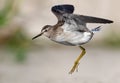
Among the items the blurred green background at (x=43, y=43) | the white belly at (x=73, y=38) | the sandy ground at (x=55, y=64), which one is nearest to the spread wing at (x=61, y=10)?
the white belly at (x=73, y=38)

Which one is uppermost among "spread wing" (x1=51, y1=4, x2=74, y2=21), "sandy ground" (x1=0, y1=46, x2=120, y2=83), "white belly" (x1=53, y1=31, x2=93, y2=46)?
"spread wing" (x1=51, y1=4, x2=74, y2=21)

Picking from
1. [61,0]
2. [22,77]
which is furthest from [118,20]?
[22,77]

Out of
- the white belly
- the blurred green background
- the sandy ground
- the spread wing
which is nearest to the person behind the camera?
the white belly

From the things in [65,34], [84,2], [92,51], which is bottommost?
[92,51]

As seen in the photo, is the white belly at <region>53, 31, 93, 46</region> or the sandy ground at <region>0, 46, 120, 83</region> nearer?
the white belly at <region>53, 31, 93, 46</region>

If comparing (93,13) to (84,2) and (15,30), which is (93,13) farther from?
(15,30)

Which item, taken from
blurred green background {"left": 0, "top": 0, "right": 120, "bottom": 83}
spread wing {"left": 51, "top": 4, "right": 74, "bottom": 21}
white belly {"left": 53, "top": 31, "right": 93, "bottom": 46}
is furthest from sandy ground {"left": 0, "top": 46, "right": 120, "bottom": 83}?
white belly {"left": 53, "top": 31, "right": 93, "bottom": 46}

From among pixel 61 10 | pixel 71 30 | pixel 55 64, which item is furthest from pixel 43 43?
pixel 71 30

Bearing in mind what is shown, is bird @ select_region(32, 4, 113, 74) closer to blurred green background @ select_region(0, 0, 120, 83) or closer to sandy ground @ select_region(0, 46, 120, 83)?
sandy ground @ select_region(0, 46, 120, 83)
